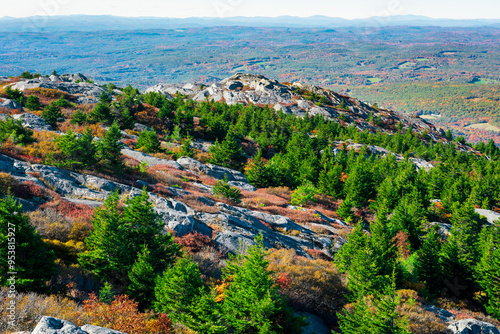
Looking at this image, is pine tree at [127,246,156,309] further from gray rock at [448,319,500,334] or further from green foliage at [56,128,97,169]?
green foliage at [56,128,97,169]

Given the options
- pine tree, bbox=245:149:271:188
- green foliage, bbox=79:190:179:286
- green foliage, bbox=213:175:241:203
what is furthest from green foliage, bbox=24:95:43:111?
green foliage, bbox=79:190:179:286

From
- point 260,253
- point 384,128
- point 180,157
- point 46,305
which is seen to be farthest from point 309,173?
point 384,128

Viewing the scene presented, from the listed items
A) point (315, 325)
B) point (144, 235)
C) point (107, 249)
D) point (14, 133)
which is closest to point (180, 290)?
point (144, 235)

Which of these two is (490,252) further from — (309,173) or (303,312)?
(309,173)

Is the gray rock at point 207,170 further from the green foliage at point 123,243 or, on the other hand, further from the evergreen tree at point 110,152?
the green foliage at point 123,243

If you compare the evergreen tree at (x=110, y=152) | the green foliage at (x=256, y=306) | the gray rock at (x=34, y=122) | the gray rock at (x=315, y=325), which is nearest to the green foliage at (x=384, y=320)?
the gray rock at (x=315, y=325)
